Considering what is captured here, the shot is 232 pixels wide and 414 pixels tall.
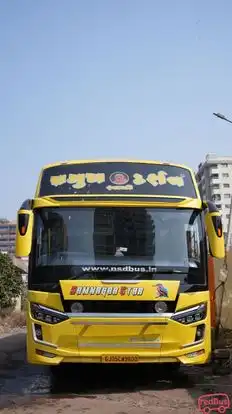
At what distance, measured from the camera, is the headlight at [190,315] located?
6312 mm

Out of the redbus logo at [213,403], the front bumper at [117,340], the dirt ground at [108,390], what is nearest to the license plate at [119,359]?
the front bumper at [117,340]

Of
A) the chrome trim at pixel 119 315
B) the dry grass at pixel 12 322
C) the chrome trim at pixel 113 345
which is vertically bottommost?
the dry grass at pixel 12 322

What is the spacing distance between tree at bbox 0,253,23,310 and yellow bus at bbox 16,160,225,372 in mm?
15350

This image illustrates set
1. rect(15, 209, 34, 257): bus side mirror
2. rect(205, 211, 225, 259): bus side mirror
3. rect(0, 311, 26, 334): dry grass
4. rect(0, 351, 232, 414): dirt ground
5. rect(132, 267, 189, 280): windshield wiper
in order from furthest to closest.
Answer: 1. rect(0, 311, 26, 334): dry grass
2. rect(205, 211, 225, 259): bus side mirror
3. rect(15, 209, 34, 257): bus side mirror
4. rect(132, 267, 189, 280): windshield wiper
5. rect(0, 351, 232, 414): dirt ground

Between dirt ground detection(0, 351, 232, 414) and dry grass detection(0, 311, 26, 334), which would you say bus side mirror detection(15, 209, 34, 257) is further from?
dry grass detection(0, 311, 26, 334)

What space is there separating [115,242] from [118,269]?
0.42 m

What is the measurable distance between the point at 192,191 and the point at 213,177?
43935 millimetres

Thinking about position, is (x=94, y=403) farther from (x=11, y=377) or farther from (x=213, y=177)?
(x=213, y=177)

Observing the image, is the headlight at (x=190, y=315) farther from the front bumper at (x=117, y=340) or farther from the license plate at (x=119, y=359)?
the license plate at (x=119, y=359)

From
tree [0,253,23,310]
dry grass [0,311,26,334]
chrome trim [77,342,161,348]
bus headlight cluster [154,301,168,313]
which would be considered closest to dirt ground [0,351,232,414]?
chrome trim [77,342,161,348]

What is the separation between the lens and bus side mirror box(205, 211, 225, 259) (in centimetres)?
669

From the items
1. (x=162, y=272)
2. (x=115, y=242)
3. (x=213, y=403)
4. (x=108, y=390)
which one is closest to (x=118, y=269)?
(x=115, y=242)

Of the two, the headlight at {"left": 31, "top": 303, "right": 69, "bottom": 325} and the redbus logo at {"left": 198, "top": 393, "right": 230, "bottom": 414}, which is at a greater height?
the headlight at {"left": 31, "top": 303, "right": 69, "bottom": 325}

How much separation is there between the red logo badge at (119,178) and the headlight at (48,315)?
1997 mm
